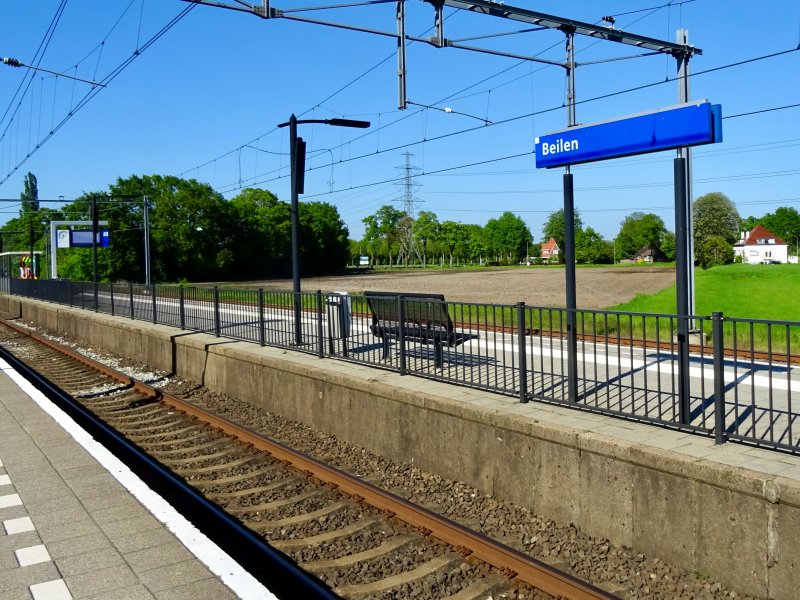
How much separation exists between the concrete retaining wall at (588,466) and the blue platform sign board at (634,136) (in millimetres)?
2565

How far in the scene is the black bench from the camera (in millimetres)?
8648

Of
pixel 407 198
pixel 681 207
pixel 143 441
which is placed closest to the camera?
pixel 681 207

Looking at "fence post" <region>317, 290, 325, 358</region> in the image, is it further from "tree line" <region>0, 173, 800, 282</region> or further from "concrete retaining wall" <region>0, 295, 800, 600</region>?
"tree line" <region>0, 173, 800, 282</region>

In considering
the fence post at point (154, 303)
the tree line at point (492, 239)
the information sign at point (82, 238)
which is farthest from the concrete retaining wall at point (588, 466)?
the tree line at point (492, 239)

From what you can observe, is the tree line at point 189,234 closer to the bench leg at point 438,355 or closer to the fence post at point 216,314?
the fence post at point 216,314

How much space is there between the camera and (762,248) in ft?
471

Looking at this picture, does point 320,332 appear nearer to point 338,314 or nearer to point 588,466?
point 338,314

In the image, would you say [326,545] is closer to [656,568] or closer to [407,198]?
[656,568]

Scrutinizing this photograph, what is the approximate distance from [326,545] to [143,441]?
4.88m

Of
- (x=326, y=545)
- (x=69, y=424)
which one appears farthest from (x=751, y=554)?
(x=69, y=424)

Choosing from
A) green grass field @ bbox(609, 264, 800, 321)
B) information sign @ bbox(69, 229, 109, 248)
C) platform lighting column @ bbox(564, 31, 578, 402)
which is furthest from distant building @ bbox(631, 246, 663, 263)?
platform lighting column @ bbox(564, 31, 578, 402)

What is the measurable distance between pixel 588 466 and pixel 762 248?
154828mm

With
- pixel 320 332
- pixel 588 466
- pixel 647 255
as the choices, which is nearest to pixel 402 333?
pixel 320 332

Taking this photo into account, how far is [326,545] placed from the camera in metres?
5.83
